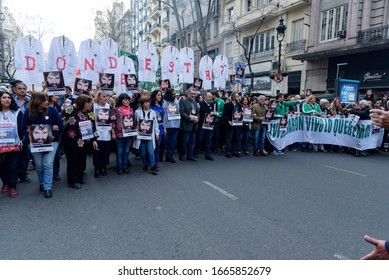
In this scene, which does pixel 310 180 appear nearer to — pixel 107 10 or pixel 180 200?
pixel 180 200

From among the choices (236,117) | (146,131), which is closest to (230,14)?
(236,117)

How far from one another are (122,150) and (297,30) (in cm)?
2160

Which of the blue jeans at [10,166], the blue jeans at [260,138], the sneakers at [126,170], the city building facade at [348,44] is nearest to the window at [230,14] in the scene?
the city building facade at [348,44]

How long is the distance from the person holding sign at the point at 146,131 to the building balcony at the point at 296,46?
19580 mm

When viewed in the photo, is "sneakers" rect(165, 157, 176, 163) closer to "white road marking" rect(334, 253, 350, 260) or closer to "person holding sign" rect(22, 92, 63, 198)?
"person holding sign" rect(22, 92, 63, 198)

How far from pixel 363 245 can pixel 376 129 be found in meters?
8.05

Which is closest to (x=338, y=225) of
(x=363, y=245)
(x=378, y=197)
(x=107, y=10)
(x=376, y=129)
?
(x=363, y=245)

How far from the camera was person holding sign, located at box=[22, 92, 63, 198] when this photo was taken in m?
4.97

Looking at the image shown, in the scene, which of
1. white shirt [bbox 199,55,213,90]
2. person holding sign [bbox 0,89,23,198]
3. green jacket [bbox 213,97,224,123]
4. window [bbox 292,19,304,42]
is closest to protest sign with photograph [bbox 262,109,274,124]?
green jacket [bbox 213,97,224,123]

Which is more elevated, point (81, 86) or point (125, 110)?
point (81, 86)

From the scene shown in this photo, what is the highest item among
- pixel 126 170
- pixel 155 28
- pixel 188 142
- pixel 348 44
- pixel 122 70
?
pixel 155 28

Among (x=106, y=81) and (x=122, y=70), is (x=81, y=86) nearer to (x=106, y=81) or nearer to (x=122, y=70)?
(x=106, y=81)

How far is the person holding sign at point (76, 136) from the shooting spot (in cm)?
562

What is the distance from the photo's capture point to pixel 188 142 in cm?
846
